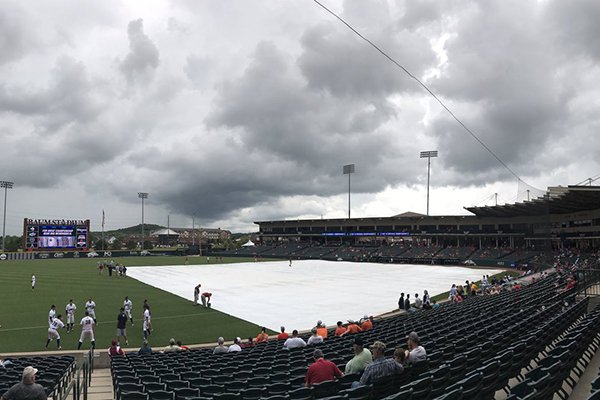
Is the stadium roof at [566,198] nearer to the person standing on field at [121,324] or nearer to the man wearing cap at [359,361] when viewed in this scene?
the man wearing cap at [359,361]

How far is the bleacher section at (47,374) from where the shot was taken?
981cm

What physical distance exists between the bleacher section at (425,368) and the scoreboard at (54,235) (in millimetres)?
82150

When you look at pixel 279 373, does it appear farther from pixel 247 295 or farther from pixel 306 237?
pixel 306 237

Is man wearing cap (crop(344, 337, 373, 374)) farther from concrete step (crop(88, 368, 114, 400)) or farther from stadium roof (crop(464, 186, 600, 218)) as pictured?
stadium roof (crop(464, 186, 600, 218))

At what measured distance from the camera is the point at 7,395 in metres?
6.27

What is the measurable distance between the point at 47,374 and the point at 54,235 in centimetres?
8488

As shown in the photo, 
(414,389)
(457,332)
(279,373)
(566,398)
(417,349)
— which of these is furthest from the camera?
(457,332)

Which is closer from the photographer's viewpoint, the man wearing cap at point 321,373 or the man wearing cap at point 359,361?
the man wearing cap at point 321,373

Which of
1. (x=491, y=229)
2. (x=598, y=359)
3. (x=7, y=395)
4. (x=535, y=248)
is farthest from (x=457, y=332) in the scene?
(x=491, y=229)

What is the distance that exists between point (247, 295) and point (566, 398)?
29820mm

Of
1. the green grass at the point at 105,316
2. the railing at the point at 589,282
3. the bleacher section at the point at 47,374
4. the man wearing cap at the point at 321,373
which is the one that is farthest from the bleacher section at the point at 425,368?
the green grass at the point at 105,316

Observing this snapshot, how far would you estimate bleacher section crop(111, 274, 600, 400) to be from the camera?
629 centimetres

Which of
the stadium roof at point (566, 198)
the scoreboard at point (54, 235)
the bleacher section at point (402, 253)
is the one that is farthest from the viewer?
the scoreboard at point (54, 235)

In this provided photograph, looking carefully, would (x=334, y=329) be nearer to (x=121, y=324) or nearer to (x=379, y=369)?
(x=121, y=324)
